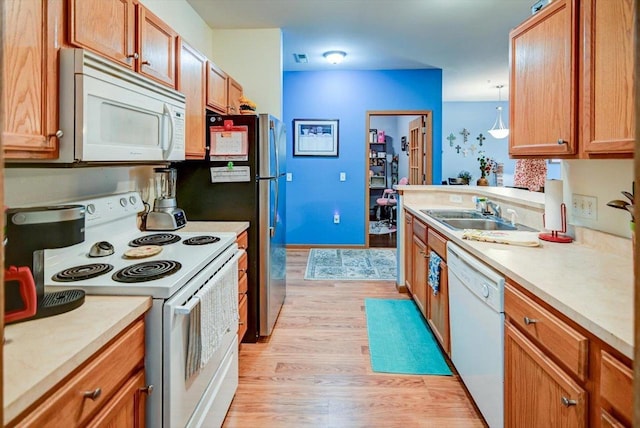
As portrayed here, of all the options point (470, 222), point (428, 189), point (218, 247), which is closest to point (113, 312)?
point (218, 247)

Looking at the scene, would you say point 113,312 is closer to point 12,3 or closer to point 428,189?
point 12,3

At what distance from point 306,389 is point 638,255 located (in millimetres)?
2047

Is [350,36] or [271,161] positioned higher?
[350,36]

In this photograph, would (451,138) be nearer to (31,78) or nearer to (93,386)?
(31,78)

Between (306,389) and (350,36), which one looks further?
(350,36)

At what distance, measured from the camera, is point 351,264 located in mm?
5137

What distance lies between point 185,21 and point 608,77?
3.30m

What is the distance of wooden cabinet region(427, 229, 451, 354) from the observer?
8.02 ft

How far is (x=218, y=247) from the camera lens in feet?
6.43

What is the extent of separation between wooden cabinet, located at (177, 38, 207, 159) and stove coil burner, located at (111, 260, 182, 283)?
3.30ft

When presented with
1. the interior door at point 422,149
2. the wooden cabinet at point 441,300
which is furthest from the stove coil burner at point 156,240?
the interior door at point 422,149

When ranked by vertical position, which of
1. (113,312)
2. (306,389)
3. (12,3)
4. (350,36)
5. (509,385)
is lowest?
(306,389)

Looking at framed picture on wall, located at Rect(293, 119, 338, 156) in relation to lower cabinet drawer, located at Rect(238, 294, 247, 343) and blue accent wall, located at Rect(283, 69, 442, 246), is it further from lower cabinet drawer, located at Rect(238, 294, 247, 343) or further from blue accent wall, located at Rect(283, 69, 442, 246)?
lower cabinet drawer, located at Rect(238, 294, 247, 343)

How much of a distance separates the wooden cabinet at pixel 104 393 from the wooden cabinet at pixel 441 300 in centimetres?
176
